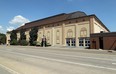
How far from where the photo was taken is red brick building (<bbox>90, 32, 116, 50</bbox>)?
35062 mm

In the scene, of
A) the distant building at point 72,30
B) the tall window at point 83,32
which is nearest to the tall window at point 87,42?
the distant building at point 72,30

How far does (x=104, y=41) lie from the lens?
3653cm

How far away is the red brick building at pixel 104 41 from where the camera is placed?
35062 millimetres

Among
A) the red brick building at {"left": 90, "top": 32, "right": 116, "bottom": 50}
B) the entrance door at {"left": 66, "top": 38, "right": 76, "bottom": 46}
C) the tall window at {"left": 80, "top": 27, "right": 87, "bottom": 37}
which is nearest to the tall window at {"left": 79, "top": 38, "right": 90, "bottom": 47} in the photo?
the tall window at {"left": 80, "top": 27, "right": 87, "bottom": 37}

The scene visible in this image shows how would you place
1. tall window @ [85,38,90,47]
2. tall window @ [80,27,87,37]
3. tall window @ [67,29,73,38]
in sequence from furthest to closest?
tall window @ [67,29,73,38] → tall window @ [80,27,87,37] → tall window @ [85,38,90,47]

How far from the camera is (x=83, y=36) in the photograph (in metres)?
47.4

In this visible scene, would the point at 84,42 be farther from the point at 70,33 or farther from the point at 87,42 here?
the point at 70,33

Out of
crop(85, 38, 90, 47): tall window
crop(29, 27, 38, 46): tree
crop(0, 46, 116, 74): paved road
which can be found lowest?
crop(0, 46, 116, 74): paved road

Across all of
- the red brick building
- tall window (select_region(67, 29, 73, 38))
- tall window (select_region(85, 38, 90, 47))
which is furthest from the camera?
tall window (select_region(67, 29, 73, 38))

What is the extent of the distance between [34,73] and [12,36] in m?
81.0

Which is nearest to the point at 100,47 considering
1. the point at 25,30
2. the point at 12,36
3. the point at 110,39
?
the point at 110,39

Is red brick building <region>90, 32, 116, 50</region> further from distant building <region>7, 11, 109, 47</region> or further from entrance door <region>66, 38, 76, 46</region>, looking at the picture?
entrance door <region>66, 38, 76, 46</region>

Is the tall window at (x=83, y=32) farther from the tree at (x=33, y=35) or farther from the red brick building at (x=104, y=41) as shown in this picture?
the tree at (x=33, y=35)

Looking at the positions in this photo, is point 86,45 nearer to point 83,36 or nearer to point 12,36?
point 83,36
